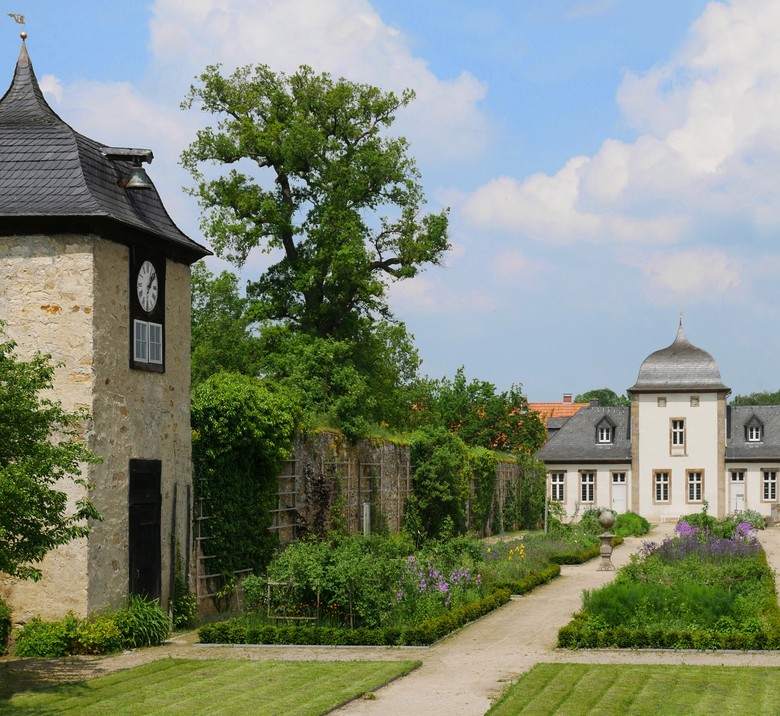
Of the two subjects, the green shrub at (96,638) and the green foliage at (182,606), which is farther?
the green foliage at (182,606)

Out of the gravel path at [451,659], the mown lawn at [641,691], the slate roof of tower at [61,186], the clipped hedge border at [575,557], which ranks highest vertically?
the slate roof of tower at [61,186]

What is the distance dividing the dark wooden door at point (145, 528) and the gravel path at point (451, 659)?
0.87 m

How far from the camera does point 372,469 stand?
2622 centimetres

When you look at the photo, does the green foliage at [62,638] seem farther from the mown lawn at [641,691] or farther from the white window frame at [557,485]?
the white window frame at [557,485]

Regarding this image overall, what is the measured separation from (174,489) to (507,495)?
25.5 m

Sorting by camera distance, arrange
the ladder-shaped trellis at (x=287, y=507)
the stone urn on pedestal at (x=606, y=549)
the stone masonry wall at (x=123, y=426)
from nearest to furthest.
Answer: the stone masonry wall at (x=123, y=426)
the ladder-shaped trellis at (x=287, y=507)
the stone urn on pedestal at (x=606, y=549)

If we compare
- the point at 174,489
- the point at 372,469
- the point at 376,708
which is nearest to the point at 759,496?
the point at 372,469

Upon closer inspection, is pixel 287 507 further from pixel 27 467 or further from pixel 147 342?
pixel 27 467

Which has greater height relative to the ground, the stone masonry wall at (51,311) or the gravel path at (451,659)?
the stone masonry wall at (51,311)

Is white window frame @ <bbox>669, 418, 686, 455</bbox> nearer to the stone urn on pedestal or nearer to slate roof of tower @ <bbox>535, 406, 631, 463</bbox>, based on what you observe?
slate roof of tower @ <bbox>535, 406, 631, 463</bbox>

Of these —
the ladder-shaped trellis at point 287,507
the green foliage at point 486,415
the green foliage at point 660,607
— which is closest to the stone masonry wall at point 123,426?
the ladder-shaped trellis at point 287,507

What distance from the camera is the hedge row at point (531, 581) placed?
66.4 ft

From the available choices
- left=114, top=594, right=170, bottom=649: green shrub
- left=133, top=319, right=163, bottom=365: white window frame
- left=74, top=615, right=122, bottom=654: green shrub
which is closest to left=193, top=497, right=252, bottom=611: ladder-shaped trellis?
left=114, top=594, right=170, bottom=649: green shrub

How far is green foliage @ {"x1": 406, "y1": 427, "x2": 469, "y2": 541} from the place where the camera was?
29641mm
